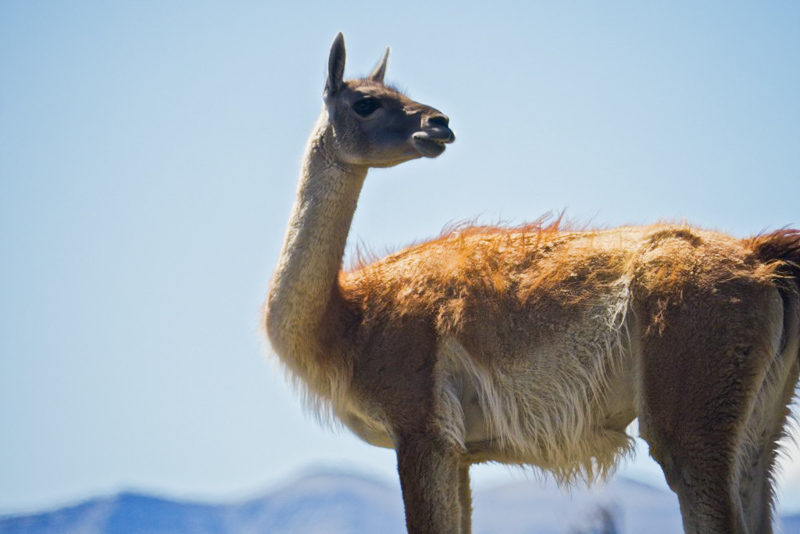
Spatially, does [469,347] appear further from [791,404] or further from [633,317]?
[791,404]

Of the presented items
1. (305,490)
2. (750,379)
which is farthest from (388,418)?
(305,490)

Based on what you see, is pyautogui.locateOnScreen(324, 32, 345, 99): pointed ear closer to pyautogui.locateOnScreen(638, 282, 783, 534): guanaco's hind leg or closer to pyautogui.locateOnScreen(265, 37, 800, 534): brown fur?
pyautogui.locateOnScreen(265, 37, 800, 534): brown fur

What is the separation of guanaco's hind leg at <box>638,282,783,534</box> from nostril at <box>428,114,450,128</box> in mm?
2356

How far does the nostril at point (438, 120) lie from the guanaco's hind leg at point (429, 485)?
8.13ft

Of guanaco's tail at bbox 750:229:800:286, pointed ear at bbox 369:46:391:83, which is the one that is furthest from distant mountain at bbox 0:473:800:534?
guanaco's tail at bbox 750:229:800:286

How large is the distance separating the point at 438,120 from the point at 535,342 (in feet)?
6.50

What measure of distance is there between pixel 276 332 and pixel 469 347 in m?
1.53

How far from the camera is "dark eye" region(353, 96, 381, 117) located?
827cm

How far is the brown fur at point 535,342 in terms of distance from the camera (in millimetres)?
6430

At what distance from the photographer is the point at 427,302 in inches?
294

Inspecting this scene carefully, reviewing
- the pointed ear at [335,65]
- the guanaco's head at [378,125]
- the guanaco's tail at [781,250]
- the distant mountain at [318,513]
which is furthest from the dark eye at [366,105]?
the distant mountain at [318,513]

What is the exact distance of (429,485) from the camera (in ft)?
22.8

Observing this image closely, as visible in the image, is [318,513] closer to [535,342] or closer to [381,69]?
[381,69]

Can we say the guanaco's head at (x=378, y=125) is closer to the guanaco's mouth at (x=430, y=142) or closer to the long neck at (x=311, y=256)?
the guanaco's mouth at (x=430, y=142)
